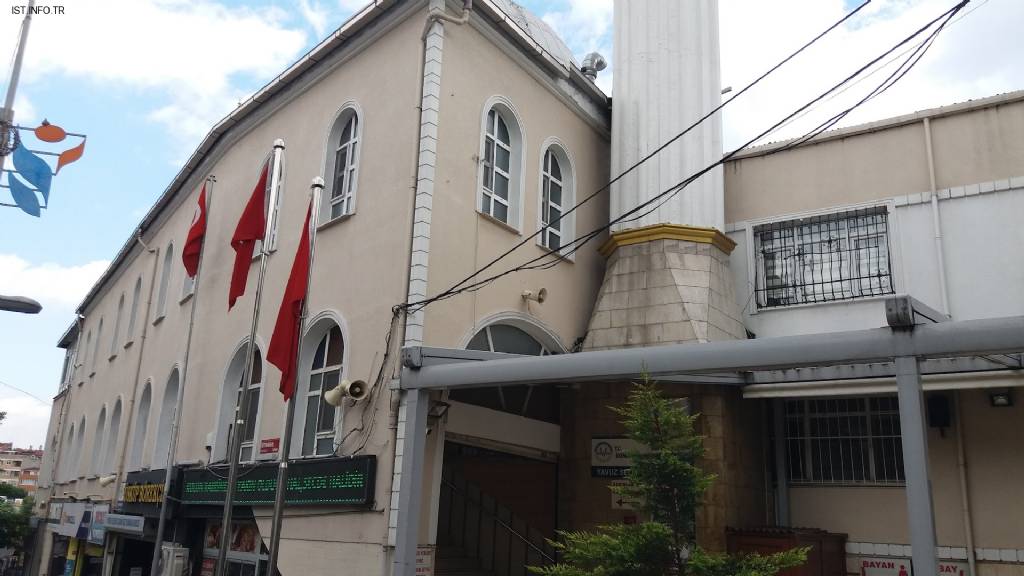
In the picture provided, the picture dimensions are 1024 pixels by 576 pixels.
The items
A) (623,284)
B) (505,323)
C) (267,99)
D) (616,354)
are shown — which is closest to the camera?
(616,354)

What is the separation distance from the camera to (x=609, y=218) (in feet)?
45.8

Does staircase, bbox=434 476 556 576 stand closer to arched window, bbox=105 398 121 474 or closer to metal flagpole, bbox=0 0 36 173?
metal flagpole, bbox=0 0 36 173

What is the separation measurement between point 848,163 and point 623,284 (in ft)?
13.1

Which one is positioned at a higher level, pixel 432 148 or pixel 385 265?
pixel 432 148

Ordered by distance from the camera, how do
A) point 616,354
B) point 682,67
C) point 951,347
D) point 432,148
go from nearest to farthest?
point 951,347 → point 616,354 → point 432,148 → point 682,67

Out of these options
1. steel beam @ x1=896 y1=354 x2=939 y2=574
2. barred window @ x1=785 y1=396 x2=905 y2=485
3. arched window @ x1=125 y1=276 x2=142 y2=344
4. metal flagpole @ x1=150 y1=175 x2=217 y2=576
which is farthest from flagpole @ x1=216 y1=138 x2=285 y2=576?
arched window @ x1=125 y1=276 x2=142 y2=344

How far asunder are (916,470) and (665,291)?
19.7ft

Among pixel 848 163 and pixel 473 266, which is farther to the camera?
Result: pixel 848 163

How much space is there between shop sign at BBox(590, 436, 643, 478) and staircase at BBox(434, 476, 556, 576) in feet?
5.32

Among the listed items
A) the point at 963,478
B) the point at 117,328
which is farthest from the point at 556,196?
the point at 117,328

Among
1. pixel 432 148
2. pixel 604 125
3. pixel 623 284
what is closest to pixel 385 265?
pixel 432 148

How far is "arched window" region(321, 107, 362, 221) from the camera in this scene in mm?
12438

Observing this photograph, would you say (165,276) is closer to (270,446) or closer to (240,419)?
(270,446)

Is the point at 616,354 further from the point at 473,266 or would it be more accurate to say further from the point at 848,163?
the point at 848,163
